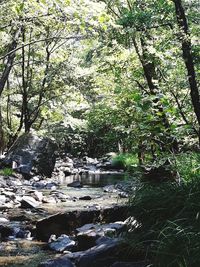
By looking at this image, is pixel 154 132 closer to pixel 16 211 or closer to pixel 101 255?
pixel 101 255

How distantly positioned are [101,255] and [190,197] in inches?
53.8

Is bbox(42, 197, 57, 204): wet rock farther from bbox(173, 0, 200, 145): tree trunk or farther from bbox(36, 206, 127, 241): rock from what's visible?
bbox(173, 0, 200, 145): tree trunk

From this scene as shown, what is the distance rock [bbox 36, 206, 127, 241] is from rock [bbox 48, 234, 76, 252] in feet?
2.57

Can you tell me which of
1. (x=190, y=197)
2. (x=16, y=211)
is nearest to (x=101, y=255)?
(x=190, y=197)

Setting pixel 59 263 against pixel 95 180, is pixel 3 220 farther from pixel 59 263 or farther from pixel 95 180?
pixel 95 180

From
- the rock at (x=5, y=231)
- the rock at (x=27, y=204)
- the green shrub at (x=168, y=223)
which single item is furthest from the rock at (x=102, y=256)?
the rock at (x=27, y=204)

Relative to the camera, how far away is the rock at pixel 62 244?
22.1 feet

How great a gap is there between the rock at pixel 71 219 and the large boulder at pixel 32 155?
10.5 metres

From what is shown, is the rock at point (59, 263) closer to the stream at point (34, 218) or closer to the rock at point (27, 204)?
the stream at point (34, 218)

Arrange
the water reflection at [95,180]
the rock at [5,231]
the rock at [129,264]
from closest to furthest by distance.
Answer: the rock at [129,264] → the rock at [5,231] → the water reflection at [95,180]

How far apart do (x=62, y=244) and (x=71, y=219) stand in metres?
1.64

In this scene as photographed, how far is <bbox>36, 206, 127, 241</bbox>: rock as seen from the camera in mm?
8031

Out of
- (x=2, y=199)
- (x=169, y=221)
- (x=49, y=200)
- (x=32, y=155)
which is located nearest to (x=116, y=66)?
(x=49, y=200)

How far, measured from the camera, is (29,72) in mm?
22656
